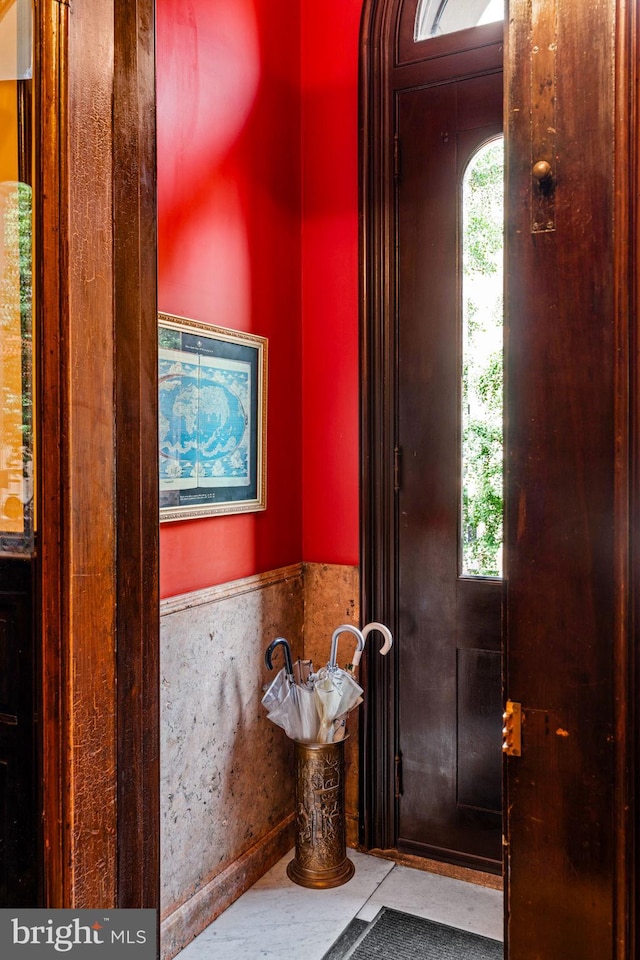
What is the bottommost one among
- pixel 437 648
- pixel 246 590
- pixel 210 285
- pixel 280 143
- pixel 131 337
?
pixel 437 648

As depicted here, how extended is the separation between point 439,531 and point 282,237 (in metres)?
1.25

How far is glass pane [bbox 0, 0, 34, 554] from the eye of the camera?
48.1 inches

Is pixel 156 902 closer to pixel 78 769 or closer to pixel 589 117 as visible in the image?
pixel 78 769

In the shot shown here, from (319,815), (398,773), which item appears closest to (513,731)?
(319,815)

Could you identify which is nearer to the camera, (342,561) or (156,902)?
(156,902)

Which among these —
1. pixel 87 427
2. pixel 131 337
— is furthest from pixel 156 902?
pixel 131 337

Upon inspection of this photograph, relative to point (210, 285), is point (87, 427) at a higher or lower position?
lower

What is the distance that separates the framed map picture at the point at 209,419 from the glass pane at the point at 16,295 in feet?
2.44

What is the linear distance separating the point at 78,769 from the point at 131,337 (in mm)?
777

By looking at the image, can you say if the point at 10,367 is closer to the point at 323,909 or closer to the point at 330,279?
the point at 330,279

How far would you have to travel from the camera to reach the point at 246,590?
2549mm

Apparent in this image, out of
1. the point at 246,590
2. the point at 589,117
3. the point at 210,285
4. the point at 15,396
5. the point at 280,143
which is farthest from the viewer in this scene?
the point at 280,143

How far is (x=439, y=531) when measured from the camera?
2.63 meters

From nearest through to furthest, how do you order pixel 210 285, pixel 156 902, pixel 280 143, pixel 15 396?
1. pixel 15 396
2. pixel 156 902
3. pixel 210 285
4. pixel 280 143
